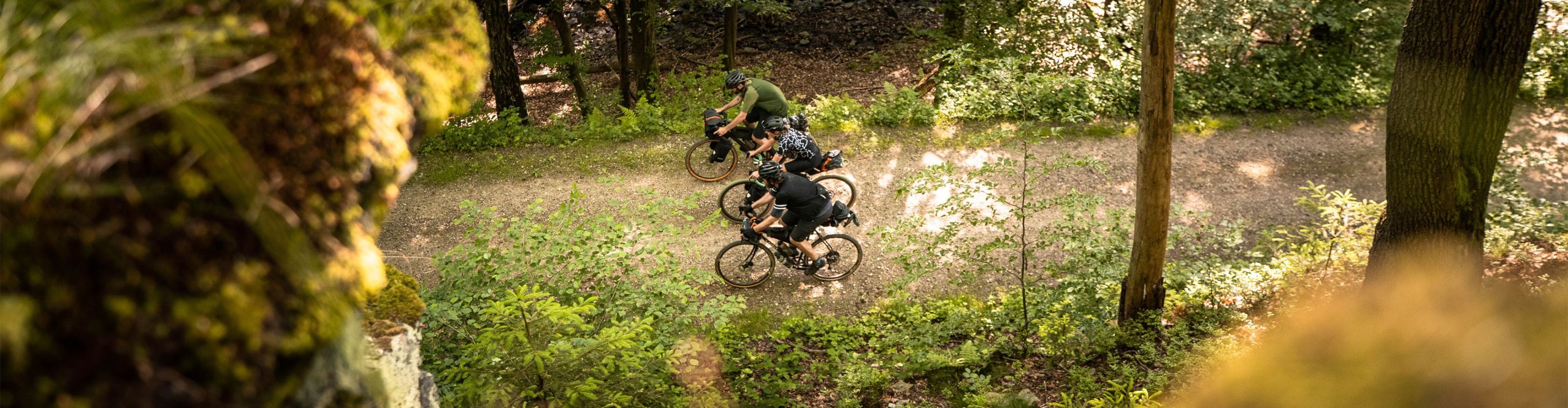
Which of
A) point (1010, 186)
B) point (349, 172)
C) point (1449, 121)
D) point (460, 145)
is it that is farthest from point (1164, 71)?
point (460, 145)

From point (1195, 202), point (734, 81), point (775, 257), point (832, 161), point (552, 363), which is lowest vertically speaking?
point (1195, 202)

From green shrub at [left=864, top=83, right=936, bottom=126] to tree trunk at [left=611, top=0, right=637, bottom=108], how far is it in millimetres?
4218

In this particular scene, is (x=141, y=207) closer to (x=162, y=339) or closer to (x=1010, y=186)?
(x=162, y=339)

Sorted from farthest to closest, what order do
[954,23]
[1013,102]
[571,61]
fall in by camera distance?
[954,23] < [571,61] < [1013,102]

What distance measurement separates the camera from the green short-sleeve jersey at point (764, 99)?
988cm

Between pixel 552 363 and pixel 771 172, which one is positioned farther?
pixel 771 172

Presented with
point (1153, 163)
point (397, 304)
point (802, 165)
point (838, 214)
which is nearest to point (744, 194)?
point (802, 165)

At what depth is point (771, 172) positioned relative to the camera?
24.8 feet

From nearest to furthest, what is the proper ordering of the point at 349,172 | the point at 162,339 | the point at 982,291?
the point at 162,339 < the point at 349,172 < the point at 982,291

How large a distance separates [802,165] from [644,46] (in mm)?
5940

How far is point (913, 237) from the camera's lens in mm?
7559

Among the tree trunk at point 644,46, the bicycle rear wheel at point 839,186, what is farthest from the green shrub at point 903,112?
the tree trunk at point 644,46

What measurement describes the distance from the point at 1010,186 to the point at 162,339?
31.5 feet

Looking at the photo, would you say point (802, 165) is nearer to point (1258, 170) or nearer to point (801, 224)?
point (801, 224)
